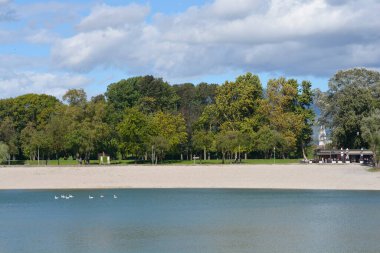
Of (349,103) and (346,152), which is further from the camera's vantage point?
(349,103)

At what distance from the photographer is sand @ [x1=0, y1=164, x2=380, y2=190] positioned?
197 feet

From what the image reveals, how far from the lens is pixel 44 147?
320 feet

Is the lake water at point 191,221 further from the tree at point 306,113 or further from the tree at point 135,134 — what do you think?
the tree at point 306,113

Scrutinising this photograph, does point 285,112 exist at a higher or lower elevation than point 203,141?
higher

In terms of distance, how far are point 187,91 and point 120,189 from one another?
228 feet

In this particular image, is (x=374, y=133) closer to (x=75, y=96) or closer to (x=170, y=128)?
(x=170, y=128)

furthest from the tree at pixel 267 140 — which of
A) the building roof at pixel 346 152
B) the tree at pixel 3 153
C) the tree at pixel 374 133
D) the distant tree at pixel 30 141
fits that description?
the tree at pixel 3 153

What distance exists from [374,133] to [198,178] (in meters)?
19.3

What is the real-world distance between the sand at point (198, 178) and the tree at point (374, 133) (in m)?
2.00

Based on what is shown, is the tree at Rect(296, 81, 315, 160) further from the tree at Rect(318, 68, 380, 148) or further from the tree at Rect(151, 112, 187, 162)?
the tree at Rect(151, 112, 187, 162)

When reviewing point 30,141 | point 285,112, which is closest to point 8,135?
point 30,141

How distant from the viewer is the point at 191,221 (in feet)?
131

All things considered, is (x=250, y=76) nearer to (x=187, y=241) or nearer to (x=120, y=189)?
(x=120, y=189)

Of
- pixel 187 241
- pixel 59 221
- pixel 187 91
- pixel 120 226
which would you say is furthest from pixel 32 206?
pixel 187 91
